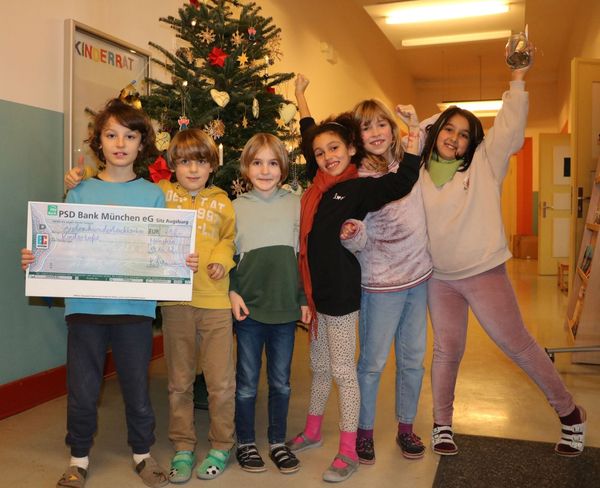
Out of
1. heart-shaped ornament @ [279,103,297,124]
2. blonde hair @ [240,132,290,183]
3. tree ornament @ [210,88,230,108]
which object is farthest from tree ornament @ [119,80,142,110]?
blonde hair @ [240,132,290,183]

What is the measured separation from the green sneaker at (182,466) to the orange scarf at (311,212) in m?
0.69

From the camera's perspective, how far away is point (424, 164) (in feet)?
8.32

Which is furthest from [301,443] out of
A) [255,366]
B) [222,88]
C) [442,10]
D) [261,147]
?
[442,10]

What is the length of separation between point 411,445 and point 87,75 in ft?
8.72

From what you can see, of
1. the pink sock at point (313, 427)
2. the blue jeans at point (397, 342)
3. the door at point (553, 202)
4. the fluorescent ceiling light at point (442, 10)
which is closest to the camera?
the blue jeans at point (397, 342)

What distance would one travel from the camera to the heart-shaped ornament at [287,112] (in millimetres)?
3105

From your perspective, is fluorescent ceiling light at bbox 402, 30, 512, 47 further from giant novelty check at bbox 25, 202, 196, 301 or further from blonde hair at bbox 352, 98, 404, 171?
giant novelty check at bbox 25, 202, 196, 301

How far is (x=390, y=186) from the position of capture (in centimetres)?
228

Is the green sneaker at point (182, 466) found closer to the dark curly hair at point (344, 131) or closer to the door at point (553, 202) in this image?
the dark curly hair at point (344, 131)

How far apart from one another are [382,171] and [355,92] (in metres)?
6.91

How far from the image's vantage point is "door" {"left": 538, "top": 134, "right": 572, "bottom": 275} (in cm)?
998

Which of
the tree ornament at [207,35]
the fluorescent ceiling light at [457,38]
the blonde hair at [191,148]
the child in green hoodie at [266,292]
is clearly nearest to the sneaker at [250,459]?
the child in green hoodie at [266,292]

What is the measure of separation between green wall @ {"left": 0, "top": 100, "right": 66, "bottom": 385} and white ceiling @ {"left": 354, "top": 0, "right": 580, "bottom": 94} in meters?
4.40

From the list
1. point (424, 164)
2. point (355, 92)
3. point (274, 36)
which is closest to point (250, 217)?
point (424, 164)
